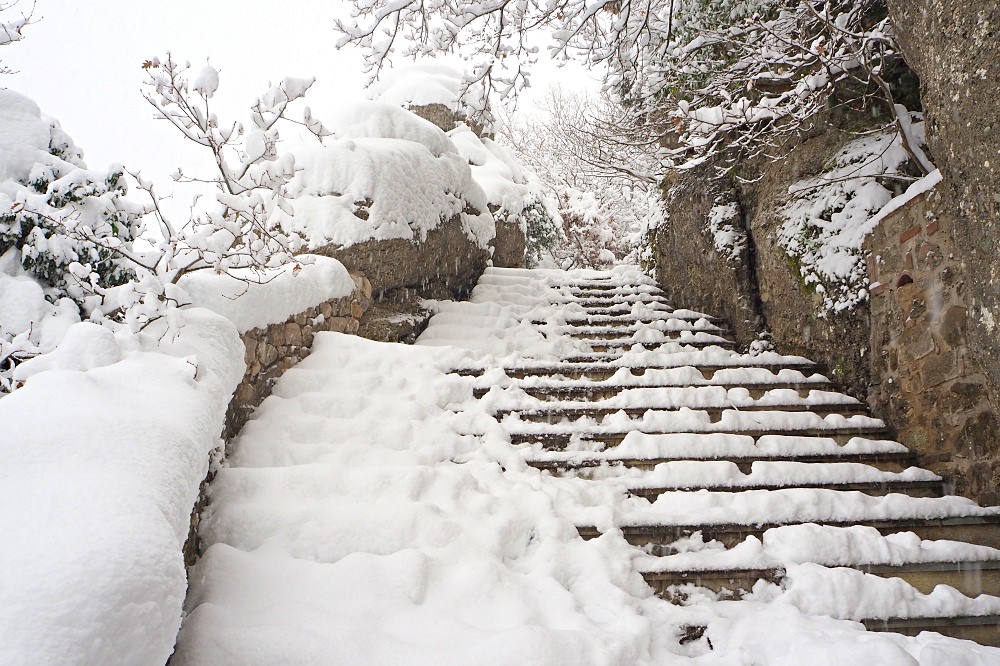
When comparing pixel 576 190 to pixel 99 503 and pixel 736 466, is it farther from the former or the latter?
pixel 99 503

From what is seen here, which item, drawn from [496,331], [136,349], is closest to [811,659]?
[136,349]

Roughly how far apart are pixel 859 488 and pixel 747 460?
1.62ft

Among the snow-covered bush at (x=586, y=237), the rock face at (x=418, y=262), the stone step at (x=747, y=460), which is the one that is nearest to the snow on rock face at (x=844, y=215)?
the stone step at (x=747, y=460)

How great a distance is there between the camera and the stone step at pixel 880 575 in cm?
216

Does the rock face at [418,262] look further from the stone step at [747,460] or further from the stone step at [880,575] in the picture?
the stone step at [880,575]

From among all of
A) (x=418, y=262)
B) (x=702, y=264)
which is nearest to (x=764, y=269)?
(x=702, y=264)

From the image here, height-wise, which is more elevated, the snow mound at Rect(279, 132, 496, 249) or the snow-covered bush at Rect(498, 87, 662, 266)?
the snow-covered bush at Rect(498, 87, 662, 266)

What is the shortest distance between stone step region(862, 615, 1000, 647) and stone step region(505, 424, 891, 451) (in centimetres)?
112

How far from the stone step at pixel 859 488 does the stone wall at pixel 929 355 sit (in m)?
0.10

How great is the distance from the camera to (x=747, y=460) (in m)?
2.83

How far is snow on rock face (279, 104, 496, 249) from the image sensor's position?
4211 millimetres

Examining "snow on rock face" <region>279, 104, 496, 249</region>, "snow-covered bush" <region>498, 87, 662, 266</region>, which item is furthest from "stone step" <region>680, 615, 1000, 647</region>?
"snow-covered bush" <region>498, 87, 662, 266</region>

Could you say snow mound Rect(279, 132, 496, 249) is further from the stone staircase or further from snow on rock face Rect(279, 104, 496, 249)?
the stone staircase

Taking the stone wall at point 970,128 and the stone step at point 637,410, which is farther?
the stone step at point 637,410
